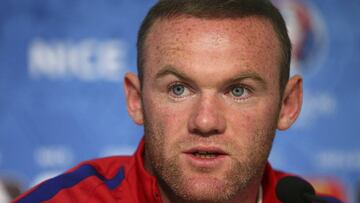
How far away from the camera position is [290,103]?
5.18 feet

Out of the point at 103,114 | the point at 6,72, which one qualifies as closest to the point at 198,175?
the point at 103,114

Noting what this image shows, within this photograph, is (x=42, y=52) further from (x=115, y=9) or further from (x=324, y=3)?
(x=324, y=3)

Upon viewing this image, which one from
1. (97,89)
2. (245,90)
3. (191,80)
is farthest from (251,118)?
(97,89)

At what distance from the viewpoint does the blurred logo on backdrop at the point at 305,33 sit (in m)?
2.51

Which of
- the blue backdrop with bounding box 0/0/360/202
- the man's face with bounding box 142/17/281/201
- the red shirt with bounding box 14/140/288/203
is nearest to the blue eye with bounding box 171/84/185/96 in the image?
the man's face with bounding box 142/17/281/201

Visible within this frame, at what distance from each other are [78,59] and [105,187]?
100 centimetres

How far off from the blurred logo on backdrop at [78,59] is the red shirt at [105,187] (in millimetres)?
841

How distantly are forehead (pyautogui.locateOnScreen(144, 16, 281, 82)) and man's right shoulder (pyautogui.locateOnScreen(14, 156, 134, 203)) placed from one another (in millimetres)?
339

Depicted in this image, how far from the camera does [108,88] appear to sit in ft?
7.97

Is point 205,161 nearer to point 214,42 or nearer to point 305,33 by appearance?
point 214,42

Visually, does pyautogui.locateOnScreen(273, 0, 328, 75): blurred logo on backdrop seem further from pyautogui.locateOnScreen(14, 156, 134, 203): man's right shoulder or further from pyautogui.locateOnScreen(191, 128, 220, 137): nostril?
pyautogui.locateOnScreen(191, 128, 220, 137): nostril

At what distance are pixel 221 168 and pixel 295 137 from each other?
4.12 ft

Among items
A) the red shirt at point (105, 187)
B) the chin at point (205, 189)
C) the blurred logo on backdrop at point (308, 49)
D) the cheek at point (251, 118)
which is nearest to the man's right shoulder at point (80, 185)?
the red shirt at point (105, 187)

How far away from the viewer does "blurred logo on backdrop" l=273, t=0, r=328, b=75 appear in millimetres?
2512
